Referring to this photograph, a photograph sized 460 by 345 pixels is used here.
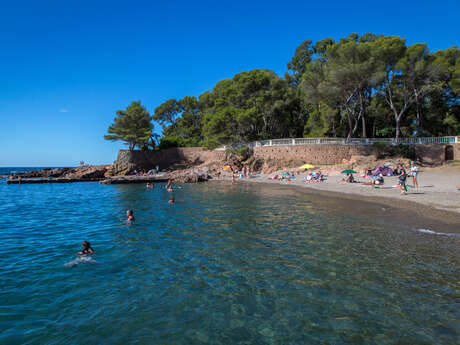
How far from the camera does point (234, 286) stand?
586 centimetres

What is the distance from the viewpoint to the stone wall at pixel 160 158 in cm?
4541

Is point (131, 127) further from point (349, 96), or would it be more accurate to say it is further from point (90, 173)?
point (349, 96)

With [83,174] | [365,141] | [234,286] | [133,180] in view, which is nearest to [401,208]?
[234,286]

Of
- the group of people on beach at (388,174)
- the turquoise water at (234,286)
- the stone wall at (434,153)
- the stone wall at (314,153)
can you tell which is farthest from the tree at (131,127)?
the stone wall at (434,153)

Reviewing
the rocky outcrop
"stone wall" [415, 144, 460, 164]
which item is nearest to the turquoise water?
"stone wall" [415, 144, 460, 164]

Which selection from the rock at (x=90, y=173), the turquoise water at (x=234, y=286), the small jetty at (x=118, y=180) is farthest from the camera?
the rock at (x=90, y=173)

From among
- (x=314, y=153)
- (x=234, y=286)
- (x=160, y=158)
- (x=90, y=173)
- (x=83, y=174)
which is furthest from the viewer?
(x=160, y=158)

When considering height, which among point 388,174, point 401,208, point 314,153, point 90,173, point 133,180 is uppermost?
point 314,153

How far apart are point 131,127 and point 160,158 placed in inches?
291

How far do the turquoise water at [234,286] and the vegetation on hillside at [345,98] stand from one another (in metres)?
27.0

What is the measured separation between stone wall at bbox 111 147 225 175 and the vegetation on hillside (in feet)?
7.33

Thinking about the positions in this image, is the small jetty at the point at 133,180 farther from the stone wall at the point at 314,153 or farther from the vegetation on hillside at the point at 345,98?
the stone wall at the point at 314,153

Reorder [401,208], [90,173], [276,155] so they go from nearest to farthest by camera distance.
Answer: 1. [401,208]
2. [276,155]
3. [90,173]

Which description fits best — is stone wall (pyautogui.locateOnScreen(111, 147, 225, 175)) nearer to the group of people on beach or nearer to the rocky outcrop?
the rocky outcrop
